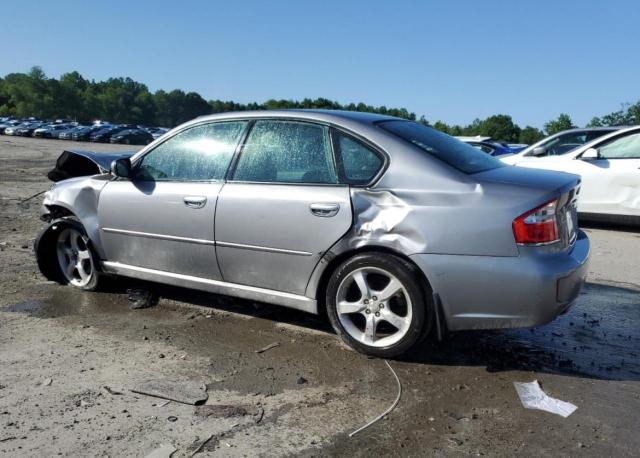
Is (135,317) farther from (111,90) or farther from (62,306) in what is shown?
(111,90)

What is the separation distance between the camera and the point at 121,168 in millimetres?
4688

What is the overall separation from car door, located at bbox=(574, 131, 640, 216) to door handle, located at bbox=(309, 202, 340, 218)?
257 inches

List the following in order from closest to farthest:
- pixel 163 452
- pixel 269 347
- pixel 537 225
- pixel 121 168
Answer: pixel 163 452 < pixel 537 225 < pixel 269 347 < pixel 121 168

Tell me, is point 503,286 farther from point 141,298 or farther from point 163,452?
point 141,298

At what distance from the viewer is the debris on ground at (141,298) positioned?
4.90 meters

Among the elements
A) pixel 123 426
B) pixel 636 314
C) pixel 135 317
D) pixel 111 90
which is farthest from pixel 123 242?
pixel 111 90

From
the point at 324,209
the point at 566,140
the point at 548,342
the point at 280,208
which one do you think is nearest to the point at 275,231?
the point at 280,208

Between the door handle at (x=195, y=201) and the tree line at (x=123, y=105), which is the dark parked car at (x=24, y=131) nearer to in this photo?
the tree line at (x=123, y=105)

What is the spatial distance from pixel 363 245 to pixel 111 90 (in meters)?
167

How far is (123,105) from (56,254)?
531 ft

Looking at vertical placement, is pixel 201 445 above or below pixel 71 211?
below

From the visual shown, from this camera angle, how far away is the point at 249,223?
4.08m

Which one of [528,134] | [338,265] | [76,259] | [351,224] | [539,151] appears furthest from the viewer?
[528,134]

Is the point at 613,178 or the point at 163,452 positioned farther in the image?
the point at 613,178
